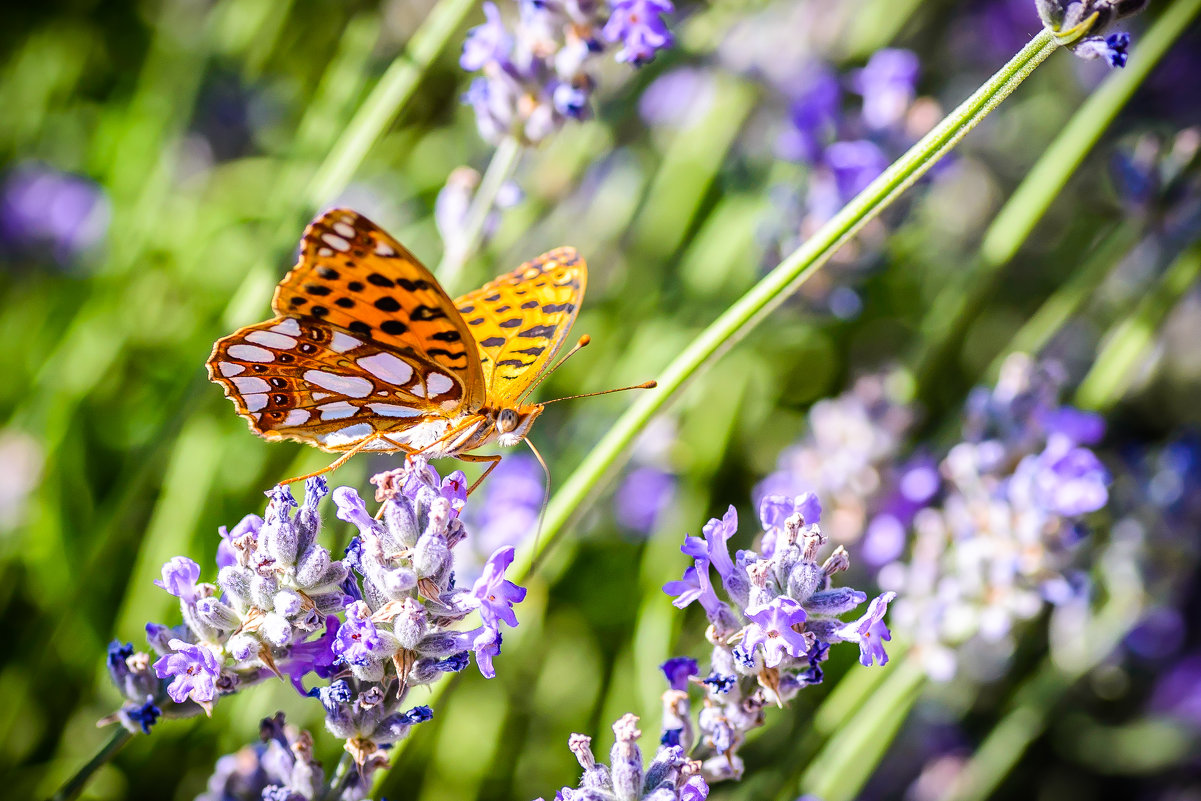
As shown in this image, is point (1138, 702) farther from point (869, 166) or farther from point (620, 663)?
point (869, 166)

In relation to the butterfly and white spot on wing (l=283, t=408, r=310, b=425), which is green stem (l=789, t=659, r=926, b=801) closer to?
the butterfly

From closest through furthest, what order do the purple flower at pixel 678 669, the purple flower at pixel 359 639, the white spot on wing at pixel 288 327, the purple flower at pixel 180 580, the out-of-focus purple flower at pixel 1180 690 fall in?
the purple flower at pixel 359 639 → the purple flower at pixel 180 580 → the purple flower at pixel 678 669 → the white spot on wing at pixel 288 327 → the out-of-focus purple flower at pixel 1180 690

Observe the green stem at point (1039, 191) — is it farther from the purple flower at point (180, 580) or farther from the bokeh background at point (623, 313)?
the purple flower at point (180, 580)

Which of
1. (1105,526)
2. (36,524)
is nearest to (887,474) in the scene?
(1105,526)

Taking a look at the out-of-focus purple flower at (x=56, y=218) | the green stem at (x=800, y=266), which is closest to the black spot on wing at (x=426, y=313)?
the green stem at (x=800, y=266)

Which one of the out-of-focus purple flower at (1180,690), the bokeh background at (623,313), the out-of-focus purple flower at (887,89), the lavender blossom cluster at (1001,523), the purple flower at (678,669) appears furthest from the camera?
the out-of-focus purple flower at (1180,690)

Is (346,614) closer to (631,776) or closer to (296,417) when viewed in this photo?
(631,776)

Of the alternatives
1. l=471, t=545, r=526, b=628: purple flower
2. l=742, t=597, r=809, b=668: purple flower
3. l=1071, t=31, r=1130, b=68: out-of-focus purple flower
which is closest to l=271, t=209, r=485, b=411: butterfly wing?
l=471, t=545, r=526, b=628: purple flower

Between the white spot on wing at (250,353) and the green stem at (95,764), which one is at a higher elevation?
the white spot on wing at (250,353)
